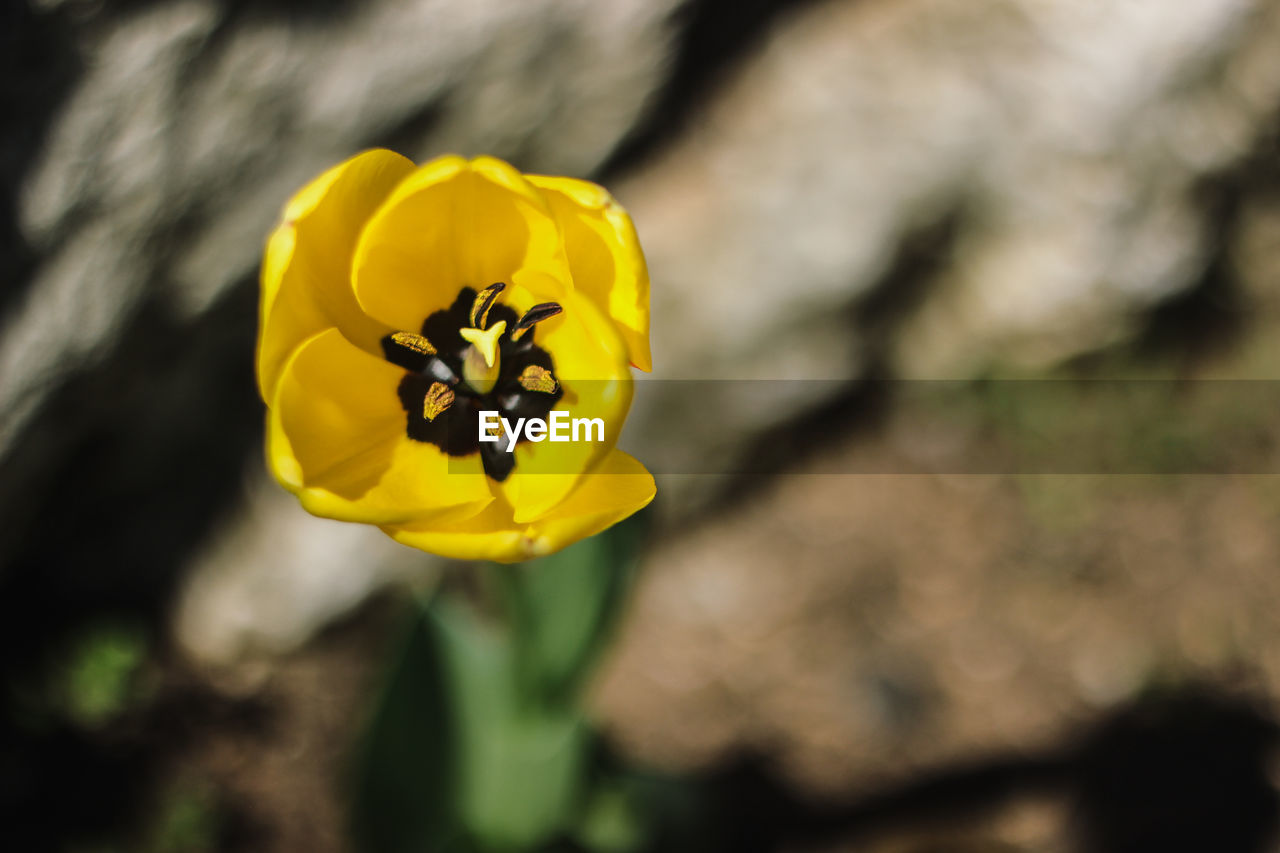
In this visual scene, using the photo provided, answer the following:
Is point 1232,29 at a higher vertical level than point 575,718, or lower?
higher

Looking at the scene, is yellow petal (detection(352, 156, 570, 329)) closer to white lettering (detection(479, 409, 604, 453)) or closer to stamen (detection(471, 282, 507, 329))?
stamen (detection(471, 282, 507, 329))

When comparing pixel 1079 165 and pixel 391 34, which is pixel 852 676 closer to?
pixel 1079 165

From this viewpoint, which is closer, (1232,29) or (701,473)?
(1232,29)

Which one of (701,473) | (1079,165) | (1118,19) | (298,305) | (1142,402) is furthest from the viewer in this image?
(1142,402)

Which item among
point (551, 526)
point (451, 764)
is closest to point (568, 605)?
point (451, 764)

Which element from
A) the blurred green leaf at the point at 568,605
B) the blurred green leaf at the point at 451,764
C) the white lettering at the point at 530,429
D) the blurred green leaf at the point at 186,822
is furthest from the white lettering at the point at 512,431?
the blurred green leaf at the point at 186,822

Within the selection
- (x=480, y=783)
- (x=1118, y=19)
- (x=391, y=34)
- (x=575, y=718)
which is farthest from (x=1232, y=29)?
(x=480, y=783)

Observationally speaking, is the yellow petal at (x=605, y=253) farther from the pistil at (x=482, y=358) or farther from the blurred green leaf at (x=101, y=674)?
the blurred green leaf at (x=101, y=674)
